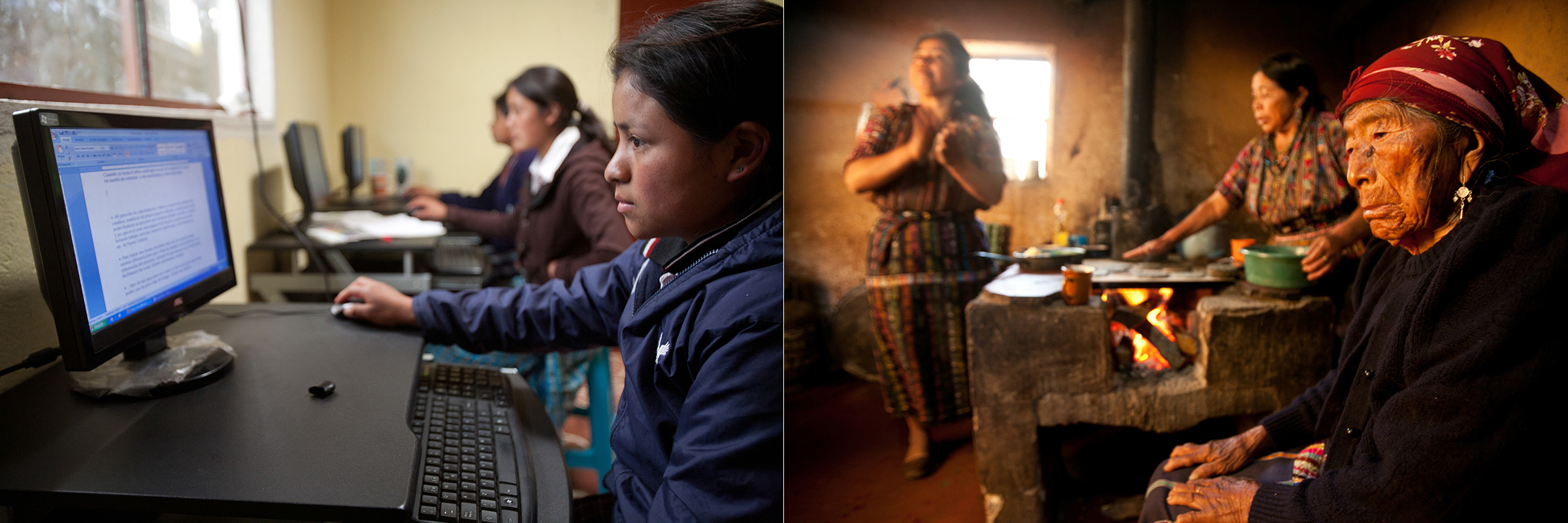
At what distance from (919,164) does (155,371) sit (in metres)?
1.17

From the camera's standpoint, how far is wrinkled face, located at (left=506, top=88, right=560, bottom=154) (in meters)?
2.37

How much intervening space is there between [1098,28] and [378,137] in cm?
310

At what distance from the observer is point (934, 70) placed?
3.79 feet

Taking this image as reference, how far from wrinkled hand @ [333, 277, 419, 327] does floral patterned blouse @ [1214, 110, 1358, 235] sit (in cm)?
137

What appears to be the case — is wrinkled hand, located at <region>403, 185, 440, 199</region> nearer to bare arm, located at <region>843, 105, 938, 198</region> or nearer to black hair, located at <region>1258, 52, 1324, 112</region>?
bare arm, located at <region>843, 105, 938, 198</region>

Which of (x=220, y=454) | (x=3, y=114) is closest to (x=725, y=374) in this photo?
(x=220, y=454)

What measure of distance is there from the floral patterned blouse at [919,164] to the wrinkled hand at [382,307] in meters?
0.88

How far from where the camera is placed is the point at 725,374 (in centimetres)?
92

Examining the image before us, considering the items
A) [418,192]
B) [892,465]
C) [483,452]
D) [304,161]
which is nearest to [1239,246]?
[892,465]

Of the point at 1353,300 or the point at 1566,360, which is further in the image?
the point at 1353,300

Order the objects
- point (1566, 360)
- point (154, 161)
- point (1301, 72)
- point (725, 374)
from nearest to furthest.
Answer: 1. point (1566, 360)
2. point (725, 374)
3. point (1301, 72)
4. point (154, 161)

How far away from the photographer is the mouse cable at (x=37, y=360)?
1.10 meters

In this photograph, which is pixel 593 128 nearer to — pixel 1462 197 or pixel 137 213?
pixel 137 213

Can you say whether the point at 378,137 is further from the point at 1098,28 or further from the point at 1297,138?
the point at 1297,138
